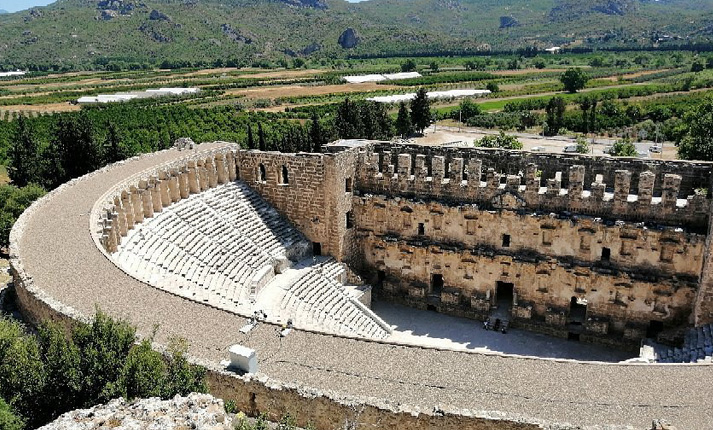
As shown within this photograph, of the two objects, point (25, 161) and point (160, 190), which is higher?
point (160, 190)

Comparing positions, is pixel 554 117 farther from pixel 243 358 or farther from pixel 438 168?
pixel 243 358

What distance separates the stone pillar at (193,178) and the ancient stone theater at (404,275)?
15cm

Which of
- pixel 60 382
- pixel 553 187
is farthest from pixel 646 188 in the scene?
pixel 60 382

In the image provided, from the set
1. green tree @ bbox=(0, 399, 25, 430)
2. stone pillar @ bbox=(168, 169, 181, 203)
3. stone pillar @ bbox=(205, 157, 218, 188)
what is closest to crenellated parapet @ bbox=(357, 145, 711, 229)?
stone pillar @ bbox=(205, 157, 218, 188)

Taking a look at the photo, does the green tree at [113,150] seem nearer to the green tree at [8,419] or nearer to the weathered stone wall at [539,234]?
the weathered stone wall at [539,234]

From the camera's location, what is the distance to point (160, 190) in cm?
2750

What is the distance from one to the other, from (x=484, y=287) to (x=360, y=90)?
96.9 metres

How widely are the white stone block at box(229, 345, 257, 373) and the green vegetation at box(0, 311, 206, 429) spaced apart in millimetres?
1917

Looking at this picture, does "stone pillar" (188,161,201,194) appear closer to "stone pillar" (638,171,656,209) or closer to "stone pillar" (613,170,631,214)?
"stone pillar" (613,170,631,214)

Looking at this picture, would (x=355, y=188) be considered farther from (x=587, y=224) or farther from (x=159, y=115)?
(x=159, y=115)

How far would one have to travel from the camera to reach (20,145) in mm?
47125

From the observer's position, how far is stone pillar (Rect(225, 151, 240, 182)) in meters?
31.0

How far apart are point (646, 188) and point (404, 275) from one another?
39.3ft

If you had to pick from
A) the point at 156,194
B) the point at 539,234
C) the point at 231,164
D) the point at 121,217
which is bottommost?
the point at 539,234
